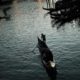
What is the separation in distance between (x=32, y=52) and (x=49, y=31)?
59.2ft

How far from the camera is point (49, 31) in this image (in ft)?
197

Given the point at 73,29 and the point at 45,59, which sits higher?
the point at 45,59

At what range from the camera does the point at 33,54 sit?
41.7 m

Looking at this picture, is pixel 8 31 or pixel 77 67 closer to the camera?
pixel 77 67

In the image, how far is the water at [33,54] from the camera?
1288 inches

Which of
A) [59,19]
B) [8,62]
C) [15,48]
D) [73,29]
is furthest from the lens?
[59,19]

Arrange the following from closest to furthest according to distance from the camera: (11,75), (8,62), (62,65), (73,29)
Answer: (11,75) → (62,65) → (8,62) → (73,29)

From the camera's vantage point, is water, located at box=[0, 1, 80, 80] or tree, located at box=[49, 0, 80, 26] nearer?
water, located at box=[0, 1, 80, 80]

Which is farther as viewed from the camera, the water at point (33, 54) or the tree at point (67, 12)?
the tree at point (67, 12)

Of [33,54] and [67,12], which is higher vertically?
[33,54]

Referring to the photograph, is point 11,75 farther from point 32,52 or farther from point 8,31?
point 8,31

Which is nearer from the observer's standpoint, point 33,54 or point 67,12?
point 33,54

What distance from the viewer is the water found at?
3272 cm

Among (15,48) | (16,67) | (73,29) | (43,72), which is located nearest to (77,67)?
(43,72)
